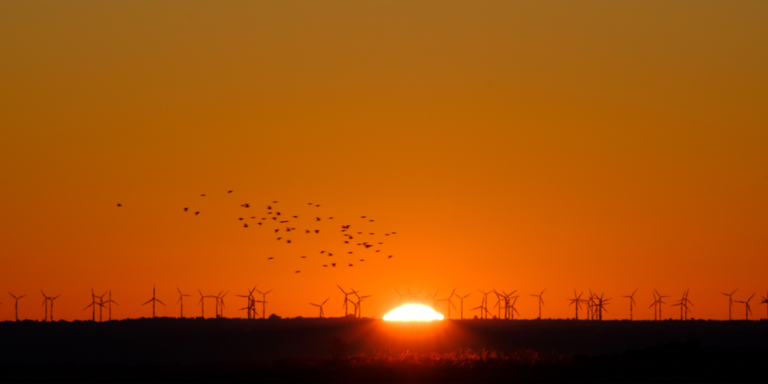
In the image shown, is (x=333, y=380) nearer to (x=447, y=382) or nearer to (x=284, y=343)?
(x=447, y=382)

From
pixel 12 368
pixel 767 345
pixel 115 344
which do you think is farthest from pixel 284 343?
pixel 12 368

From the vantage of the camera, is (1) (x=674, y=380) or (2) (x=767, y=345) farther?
(2) (x=767, y=345)

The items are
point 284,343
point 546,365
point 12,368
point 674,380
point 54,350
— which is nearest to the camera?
point 674,380

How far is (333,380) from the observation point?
2862 inches

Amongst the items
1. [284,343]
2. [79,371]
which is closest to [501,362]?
[79,371]

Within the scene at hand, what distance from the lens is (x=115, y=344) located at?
193 metres

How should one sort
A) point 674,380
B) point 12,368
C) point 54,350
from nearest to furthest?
point 674,380 → point 12,368 → point 54,350

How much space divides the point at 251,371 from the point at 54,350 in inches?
4646

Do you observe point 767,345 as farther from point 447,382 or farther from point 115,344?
point 447,382

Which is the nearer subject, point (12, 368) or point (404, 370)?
point (404, 370)

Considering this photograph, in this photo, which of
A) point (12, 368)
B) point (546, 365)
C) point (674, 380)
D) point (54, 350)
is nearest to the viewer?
point (674, 380)

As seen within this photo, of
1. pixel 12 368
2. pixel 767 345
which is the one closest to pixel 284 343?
pixel 767 345

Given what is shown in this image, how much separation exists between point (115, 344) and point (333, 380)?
12788 centimetres

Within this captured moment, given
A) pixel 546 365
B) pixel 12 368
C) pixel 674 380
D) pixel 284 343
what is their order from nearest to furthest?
pixel 674 380 → pixel 546 365 → pixel 12 368 → pixel 284 343
